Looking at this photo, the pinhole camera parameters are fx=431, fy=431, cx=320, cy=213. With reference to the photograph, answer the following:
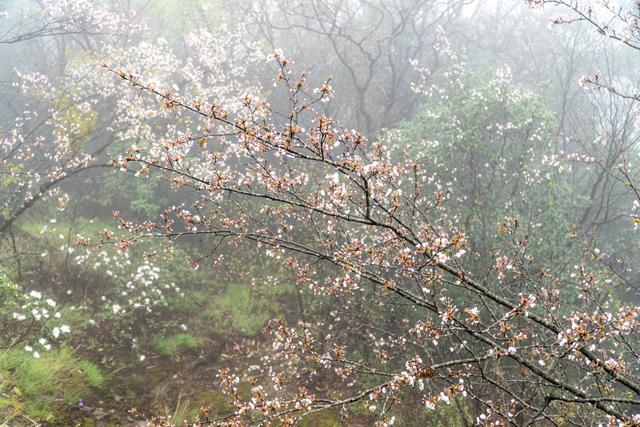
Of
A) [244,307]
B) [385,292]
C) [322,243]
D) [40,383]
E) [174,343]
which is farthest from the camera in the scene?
[244,307]

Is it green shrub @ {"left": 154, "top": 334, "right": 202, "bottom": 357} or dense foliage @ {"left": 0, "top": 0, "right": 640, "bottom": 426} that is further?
green shrub @ {"left": 154, "top": 334, "right": 202, "bottom": 357}

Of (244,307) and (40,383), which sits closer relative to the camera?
(40,383)

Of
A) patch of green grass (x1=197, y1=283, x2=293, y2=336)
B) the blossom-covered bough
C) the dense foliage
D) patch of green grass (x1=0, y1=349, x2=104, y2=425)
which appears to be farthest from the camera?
patch of green grass (x1=197, y1=283, x2=293, y2=336)

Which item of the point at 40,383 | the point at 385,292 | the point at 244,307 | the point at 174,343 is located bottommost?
the point at 40,383

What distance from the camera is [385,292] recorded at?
6020 millimetres

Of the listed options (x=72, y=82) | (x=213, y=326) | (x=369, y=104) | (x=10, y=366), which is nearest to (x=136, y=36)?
(x=72, y=82)

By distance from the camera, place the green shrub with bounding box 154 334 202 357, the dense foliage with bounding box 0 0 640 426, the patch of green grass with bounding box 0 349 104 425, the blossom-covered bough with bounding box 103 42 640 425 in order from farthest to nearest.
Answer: the green shrub with bounding box 154 334 202 357 → the patch of green grass with bounding box 0 349 104 425 → the dense foliage with bounding box 0 0 640 426 → the blossom-covered bough with bounding box 103 42 640 425

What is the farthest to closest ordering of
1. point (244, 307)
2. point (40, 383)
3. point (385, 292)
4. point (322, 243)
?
point (244, 307) < point (385, 292) < point (40, 383) < point (322, 243)

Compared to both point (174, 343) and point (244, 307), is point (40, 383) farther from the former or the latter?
point (244, 307)

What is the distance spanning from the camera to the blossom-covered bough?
283 cm

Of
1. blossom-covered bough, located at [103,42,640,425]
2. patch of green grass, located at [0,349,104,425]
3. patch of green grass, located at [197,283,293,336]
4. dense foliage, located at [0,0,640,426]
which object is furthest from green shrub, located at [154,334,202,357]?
patch of green grass, located at [0,349,104,425]

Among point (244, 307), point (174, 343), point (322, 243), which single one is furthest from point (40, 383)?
point (244, 307)

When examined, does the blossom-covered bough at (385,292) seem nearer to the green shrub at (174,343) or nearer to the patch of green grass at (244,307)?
the patch of green grass at (244,307)

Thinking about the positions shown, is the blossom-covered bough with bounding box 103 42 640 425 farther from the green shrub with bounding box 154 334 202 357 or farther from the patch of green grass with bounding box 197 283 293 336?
the green shrub with bounding box 154 334 202 357
